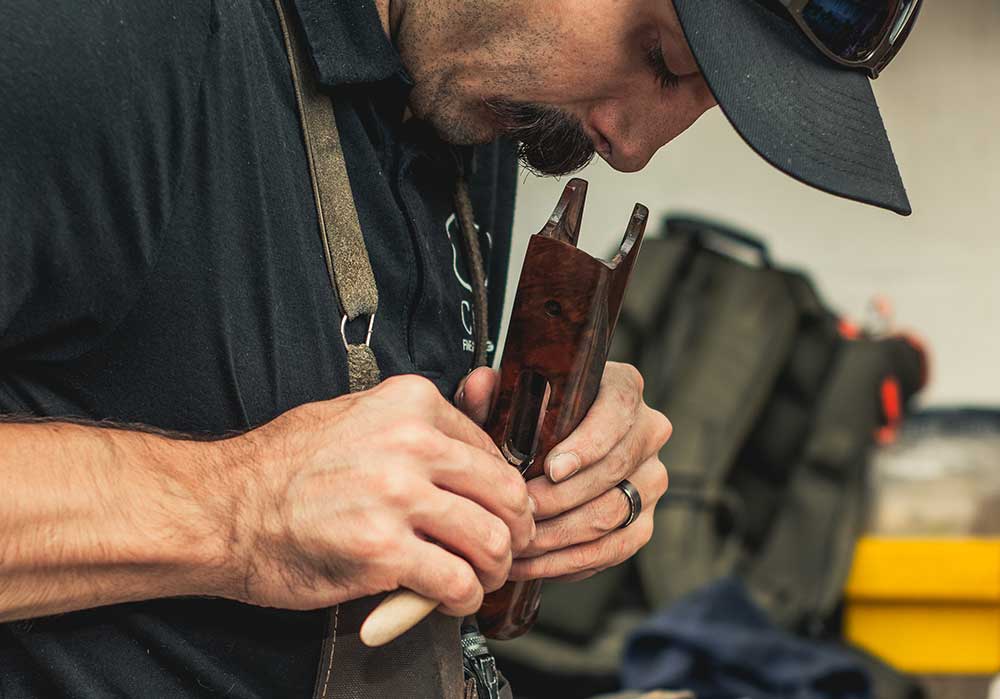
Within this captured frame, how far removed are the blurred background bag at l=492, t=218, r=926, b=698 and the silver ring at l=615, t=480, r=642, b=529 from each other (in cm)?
127

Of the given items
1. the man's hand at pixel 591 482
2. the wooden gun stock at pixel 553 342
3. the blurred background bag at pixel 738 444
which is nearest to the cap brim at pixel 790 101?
the wooden gun stock at pixel 553 342

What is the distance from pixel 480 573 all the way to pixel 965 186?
263cm

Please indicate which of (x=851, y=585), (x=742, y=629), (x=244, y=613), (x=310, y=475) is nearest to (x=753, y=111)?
(x=310, y=475)

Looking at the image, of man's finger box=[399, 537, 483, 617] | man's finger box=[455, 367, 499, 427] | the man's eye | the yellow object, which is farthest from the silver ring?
the yellow object

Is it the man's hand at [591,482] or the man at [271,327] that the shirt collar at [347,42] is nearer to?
the man at [271,327]

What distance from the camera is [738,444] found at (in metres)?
2.41

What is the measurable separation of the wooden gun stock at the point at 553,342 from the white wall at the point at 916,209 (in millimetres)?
2093

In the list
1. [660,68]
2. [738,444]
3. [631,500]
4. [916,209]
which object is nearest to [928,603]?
[738,444]

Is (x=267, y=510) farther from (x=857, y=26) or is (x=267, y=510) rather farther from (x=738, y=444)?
(x=738, y=444)

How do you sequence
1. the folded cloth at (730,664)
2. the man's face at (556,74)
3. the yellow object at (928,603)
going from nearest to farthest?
the man's face at (556,74)
the folded cloth at (730,664)
the yellow object at (928,603)

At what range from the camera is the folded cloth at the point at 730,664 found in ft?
6.37

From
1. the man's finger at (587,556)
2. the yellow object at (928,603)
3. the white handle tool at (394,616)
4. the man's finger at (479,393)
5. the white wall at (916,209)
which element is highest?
the man's finger at (479,393)

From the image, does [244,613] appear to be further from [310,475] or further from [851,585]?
[851,585]

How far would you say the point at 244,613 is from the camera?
85 centimetres
